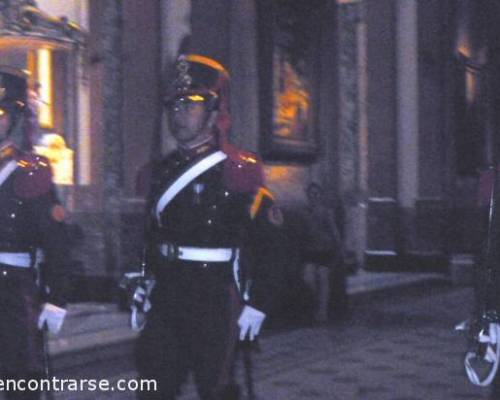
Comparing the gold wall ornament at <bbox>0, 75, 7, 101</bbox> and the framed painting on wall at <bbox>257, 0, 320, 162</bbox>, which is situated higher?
the framed painting on wall at <bbox>257, 0, 320, 162</bbox>

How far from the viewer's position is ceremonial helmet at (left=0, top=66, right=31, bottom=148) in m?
4.85

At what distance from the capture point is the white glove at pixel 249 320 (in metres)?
4.59

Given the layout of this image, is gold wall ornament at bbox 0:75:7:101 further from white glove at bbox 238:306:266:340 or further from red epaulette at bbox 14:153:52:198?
white glove at bbox 238:306:266:340

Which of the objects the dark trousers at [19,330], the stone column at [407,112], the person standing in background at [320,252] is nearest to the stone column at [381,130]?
the stone column at [407,112]

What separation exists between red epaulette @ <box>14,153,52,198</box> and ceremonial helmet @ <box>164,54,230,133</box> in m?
0.62

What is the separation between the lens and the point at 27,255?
4.80 m

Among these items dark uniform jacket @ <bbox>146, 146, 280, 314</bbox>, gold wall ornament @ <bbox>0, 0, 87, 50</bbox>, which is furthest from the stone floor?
gold wall ornament @ <bbox>0, 0, 87, 50</bbox>

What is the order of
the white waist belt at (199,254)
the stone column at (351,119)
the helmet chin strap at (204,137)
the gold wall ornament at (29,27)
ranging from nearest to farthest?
the white waist belt at (199,254) < the helmet chin strap at (204,137) < the gold wall ornament at (29,27) < the stone column at (351,119)

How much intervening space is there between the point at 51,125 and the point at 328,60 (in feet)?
14.7

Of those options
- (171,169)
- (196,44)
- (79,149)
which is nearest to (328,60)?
(196,44)

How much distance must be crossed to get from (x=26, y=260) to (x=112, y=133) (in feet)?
25.0

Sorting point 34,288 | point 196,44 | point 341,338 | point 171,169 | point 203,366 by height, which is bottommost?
point 341,338

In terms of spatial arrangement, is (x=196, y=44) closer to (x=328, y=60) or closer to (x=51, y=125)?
(x=51, y=125)

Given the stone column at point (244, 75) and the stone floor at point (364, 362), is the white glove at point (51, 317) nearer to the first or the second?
the stone floor at point (364, 362)
